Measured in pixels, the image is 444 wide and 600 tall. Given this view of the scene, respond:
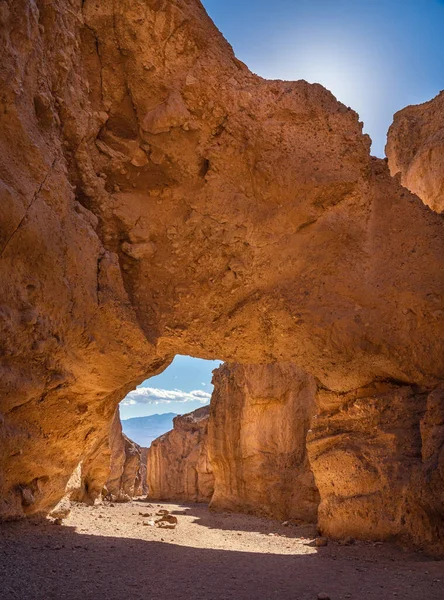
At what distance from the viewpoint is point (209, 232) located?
20.6 ft

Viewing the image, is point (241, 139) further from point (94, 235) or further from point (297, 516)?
point (297, 516)

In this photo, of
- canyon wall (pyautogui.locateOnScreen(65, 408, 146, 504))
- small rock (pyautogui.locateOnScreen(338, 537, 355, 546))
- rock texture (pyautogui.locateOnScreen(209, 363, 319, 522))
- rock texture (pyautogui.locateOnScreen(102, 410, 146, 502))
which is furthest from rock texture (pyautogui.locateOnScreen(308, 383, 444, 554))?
rock texture (pyautogui.locateOnScreen(102, 410, 146, 502))

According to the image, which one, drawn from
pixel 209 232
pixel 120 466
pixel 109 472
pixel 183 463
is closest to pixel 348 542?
pixel 209 232

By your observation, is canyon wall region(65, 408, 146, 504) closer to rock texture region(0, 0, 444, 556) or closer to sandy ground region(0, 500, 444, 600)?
sandy ground region(0, 500, 444, 600)

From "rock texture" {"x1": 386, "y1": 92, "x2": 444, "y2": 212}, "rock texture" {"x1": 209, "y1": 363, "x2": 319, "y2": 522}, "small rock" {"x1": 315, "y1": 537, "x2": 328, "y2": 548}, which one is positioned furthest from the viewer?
"rock texture" {"x1": 209, "y1": 363, "x2": 319, "y2": 522}

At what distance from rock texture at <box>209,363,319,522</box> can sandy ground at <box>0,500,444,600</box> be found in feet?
23.1

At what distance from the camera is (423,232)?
6.40 metres

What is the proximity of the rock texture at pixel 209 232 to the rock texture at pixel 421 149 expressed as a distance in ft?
7.79

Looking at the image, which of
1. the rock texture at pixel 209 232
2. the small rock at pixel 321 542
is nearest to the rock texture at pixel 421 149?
the rock texture at pixel 209 232

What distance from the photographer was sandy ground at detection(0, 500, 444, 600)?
3.11m

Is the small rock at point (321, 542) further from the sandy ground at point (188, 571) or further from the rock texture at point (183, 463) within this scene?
the rock texture at point (183, 463)

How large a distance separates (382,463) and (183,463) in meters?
21.6

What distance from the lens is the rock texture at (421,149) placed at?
27.9ft

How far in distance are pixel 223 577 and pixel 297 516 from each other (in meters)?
8.73
